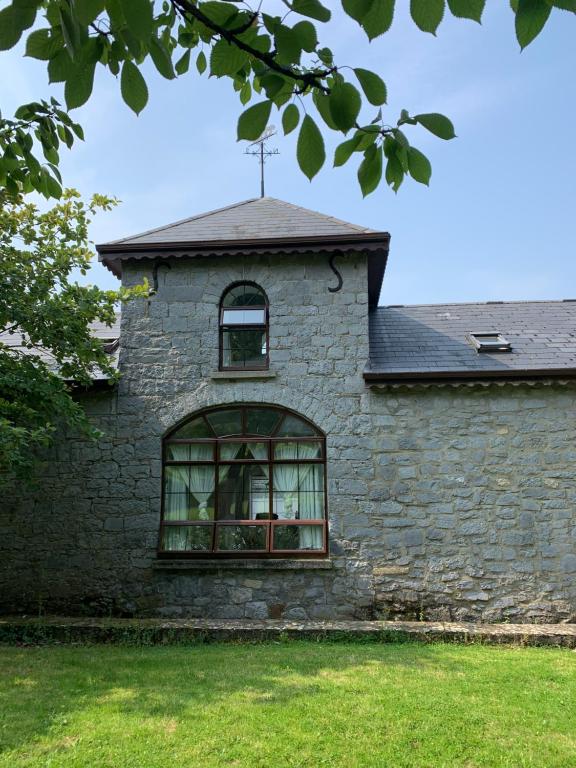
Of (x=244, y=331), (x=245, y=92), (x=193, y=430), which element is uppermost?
(x=244, y=331)

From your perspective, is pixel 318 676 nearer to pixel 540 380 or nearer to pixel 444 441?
pixel 444 441

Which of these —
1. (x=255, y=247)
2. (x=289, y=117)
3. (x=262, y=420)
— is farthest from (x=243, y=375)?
(x=289, y=117)

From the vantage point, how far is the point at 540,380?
8797 millimetres

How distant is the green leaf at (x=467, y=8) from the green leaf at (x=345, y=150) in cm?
62

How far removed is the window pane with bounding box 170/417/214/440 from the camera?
362 inches

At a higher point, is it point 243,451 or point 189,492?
point 243,451

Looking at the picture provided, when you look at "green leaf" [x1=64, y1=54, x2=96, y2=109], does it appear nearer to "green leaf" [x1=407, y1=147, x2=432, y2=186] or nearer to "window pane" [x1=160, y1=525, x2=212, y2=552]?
"green leaf" [x1=407, y1=147, x2=432, y2=186]

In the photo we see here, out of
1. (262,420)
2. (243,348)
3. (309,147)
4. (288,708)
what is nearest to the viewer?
(309,147)

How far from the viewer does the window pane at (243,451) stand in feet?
29.7

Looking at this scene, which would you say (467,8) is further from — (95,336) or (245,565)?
(95,336)

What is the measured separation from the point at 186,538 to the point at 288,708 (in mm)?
4219

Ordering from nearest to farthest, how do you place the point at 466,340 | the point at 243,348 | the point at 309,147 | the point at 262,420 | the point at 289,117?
the point at 309,147 → the point at 289,117 → the point at 262,420 → the point at 243,348 → the point at 466,340

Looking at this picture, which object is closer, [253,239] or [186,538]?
[186,538]

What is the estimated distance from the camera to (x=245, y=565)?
28.2ft
